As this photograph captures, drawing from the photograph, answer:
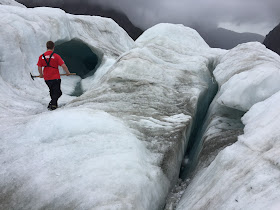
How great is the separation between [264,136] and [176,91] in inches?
A: 120

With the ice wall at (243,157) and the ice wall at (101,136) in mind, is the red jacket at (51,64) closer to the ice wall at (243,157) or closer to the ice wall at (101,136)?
the ice wall at (101,136)

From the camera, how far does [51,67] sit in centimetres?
522

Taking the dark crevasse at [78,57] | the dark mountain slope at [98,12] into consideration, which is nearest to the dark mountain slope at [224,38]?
the dark mountain slope at [98,12]

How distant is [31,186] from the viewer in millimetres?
2383

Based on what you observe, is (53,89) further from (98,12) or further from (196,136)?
(98,12)

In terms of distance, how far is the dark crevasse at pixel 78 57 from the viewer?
36.4ft

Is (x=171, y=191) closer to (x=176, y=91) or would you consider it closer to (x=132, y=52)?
(x=176, y=91)

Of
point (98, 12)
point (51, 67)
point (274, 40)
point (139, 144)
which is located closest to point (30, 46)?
point (51, 67)

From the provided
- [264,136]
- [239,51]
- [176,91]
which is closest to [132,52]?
[176,91]

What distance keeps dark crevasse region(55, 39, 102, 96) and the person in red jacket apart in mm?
5335

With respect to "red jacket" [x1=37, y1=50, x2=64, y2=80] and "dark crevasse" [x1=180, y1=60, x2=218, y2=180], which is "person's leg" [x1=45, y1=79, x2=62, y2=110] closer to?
"red jacket" [x1=37, y1=50, x2=64, y2=80]

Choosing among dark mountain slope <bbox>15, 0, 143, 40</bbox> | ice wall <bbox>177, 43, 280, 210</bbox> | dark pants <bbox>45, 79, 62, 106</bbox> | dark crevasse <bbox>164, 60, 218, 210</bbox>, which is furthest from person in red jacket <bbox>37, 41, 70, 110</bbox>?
dark mountain slope <bbox>15, 0, 143, 40</bbox>

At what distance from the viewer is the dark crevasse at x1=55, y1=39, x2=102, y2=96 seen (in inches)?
437

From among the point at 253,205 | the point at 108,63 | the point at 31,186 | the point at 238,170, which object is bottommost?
the point at 108,63
